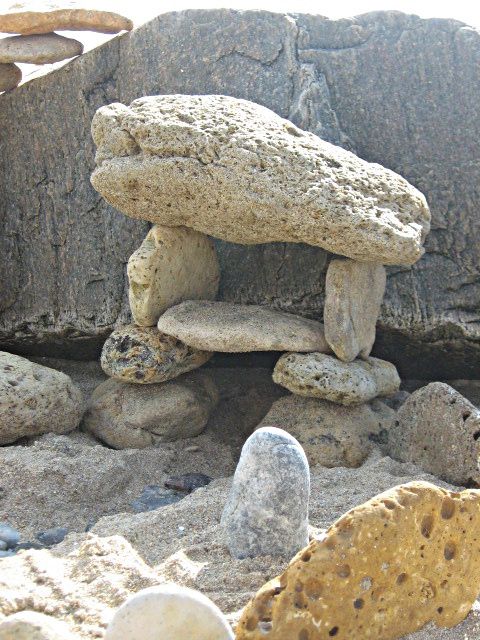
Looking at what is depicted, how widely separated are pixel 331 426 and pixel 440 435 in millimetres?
629

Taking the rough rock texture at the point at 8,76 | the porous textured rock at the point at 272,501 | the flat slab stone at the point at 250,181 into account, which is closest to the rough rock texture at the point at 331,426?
the flat slab stone at the point at 250,181

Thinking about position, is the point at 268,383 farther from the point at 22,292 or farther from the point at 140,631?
the point at 140,631

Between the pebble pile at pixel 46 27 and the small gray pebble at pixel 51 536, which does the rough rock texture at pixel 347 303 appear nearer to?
the small gray pebble at pixel 51 536

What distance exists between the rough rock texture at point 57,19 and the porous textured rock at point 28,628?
394 cm

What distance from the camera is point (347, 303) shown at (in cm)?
470

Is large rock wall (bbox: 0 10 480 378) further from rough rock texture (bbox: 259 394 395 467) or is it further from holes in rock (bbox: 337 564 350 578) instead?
holes in rock (bbox: 337 564 350 578)

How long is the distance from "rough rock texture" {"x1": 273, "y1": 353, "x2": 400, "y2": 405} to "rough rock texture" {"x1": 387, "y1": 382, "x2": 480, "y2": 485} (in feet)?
0.80

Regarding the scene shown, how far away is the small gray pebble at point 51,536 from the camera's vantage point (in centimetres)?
383

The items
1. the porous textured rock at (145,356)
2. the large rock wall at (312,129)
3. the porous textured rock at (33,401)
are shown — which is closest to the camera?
the porous textured rock at (33,401)

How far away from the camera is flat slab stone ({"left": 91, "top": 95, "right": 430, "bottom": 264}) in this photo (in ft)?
14.3

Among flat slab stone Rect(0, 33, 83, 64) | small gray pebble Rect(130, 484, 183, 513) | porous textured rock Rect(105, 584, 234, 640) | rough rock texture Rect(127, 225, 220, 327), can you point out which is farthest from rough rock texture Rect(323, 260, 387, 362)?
porous textured rock Rect(105, 584, 234, 640)

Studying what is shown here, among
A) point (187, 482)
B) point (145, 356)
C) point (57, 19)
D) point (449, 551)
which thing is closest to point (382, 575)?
point (449, 551)

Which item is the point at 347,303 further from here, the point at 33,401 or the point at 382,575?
the point at 382,575

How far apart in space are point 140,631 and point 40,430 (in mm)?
2619
